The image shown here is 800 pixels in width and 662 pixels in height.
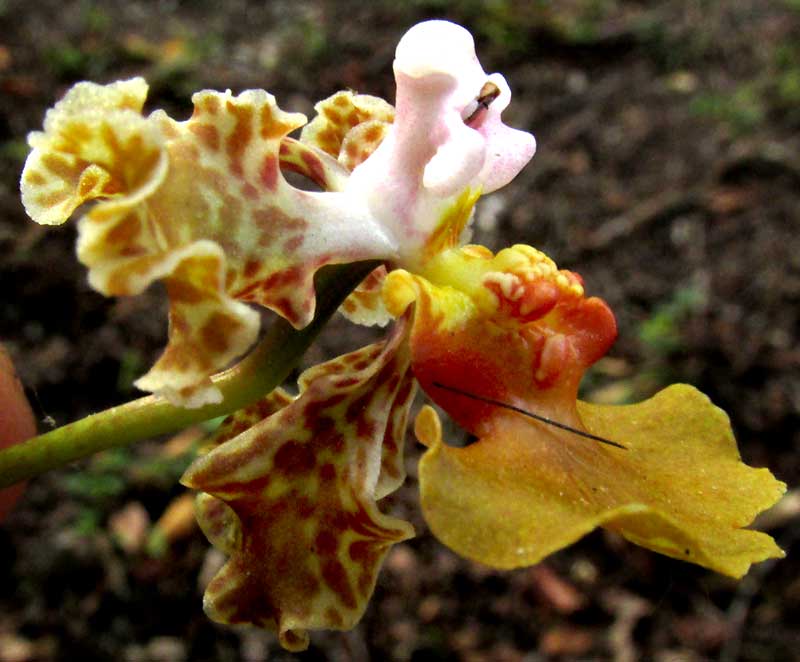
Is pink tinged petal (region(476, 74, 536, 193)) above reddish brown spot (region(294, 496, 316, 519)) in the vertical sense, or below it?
above

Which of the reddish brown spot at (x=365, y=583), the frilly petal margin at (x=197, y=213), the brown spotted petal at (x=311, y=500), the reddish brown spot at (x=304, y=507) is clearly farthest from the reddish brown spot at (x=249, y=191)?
the reddish brown spot at (x=365, y=583)

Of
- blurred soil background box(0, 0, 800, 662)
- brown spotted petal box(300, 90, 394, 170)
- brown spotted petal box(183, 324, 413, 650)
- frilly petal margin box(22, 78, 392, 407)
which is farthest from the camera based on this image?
blurred soil background box(0, 0, 800, 662)

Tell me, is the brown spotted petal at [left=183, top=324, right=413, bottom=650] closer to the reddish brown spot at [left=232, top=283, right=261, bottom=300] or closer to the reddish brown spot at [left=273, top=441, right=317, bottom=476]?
the reddish brown spot at [left=273, top=441, right=317, bottom=476]

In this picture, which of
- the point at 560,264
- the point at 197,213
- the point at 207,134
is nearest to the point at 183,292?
the point at 197,213

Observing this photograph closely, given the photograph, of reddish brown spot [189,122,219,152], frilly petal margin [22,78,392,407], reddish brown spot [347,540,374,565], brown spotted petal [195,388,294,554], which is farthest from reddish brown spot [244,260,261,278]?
reddish brown spot [347,540,374,565]

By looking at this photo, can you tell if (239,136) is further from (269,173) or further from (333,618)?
(333,618)

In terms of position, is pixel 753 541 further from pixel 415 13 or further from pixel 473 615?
pixel 415 13

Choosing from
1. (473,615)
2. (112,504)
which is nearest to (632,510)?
(473,615)

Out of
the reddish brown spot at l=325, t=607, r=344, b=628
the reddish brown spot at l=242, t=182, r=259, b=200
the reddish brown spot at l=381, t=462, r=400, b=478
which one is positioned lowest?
the reddish brown spot at l=325, t=607, r=344, b=628
